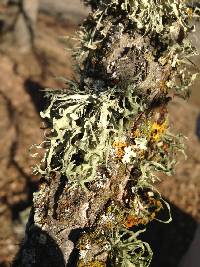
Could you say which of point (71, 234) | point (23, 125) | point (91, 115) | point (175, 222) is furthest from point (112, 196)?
point (23, 125)

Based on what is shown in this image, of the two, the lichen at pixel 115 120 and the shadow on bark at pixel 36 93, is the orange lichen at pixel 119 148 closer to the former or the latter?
the lichen at pixel 115 120

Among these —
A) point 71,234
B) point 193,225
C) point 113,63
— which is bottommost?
point 193,225

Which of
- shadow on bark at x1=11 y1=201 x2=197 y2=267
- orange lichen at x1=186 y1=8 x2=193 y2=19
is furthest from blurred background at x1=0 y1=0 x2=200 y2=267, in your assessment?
orange lichen at x1=186 y1=8 x2=193 y2=19

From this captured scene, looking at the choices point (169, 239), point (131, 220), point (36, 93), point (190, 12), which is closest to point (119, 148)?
point (131, 220)

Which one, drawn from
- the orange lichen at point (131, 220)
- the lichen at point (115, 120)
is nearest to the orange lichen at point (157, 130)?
the lichen at point (115, 120)

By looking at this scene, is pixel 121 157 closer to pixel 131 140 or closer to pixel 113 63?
pixel 131 140

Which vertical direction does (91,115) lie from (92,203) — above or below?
above

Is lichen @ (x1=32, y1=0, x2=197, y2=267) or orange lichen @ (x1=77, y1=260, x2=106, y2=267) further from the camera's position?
orange lichen @ (x1=77, y1=260, x2=106, y2=267)

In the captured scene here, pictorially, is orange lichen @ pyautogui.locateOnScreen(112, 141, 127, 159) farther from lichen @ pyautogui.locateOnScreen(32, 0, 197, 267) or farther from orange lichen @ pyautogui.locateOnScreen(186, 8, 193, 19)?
orange lichen @ pyautogui.locateOnScreen(186, 8, 193, 19)

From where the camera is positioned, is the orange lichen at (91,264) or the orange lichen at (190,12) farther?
the orange lichen at (190,12)
